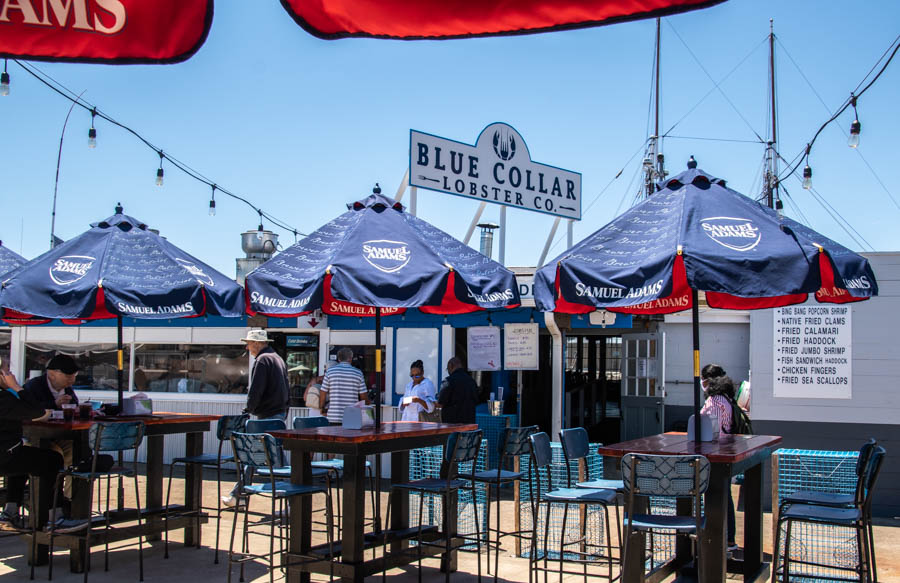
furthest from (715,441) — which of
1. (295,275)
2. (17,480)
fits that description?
(17,480)

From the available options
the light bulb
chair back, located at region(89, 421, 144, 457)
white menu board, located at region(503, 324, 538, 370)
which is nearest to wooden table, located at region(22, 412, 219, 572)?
chair back, located at region(89, 421, 144, 457)

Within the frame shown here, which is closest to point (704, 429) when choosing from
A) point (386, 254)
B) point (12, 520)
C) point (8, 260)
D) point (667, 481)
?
point (667, 481)

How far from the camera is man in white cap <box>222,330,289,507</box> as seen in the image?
30.2 ft

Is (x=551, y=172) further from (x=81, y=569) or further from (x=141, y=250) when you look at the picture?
(x=81, y=569)

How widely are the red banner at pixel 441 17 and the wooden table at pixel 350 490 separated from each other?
4.14 metres

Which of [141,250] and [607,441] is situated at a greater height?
[141,250]

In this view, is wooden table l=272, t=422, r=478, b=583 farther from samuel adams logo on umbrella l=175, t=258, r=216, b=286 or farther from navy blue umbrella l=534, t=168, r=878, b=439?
samuel adams logo on umbrella l=175, t=258, r=216, b=286

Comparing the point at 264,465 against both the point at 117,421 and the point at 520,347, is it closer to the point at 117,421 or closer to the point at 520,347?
the point at 117,421

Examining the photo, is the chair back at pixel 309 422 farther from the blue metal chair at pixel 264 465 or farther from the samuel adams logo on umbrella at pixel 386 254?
the samuel adams logo on umbrella at pixel 386 254

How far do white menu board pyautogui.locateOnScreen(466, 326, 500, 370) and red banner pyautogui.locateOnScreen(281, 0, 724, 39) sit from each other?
1004cm

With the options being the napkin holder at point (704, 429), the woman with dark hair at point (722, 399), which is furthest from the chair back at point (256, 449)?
the woman with dark hair at point (722, 399)

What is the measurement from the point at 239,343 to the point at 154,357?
1685mm

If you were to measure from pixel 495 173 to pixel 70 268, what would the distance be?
6.49m

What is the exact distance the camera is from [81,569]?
22.1 feet
